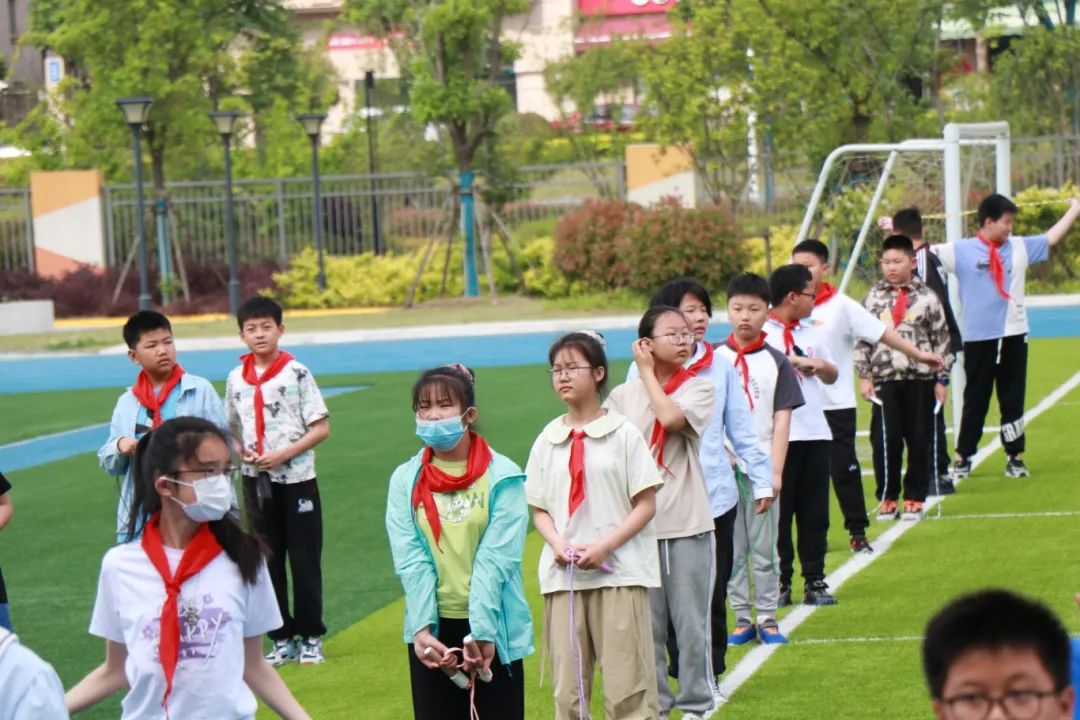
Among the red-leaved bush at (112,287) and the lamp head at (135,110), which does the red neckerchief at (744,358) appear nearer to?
the lamp head at (135,110)

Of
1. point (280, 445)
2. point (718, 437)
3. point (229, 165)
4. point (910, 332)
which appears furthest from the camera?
point (229, 165)

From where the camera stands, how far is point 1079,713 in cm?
336

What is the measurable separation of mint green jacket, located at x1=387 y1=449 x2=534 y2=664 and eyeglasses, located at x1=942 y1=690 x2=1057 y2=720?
3536 millimetres

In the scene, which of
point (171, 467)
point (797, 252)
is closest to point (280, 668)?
point (797, 252)

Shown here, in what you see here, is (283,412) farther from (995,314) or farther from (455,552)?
(995,314)

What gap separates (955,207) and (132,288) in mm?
27836

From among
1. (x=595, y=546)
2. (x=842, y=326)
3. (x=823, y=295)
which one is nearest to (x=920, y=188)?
(x=823, y=295)

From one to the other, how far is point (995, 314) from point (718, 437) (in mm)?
6571

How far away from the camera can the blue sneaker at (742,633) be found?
952cm

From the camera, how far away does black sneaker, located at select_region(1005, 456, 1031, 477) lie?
14344mm

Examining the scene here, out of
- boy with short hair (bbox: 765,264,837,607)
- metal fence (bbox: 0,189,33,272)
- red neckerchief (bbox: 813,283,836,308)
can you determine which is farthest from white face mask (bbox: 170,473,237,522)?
metal fence (bbox: 0,189,33,272)

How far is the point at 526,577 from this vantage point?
11.7m

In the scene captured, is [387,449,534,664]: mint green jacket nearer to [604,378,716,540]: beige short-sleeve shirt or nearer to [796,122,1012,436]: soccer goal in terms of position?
[604,378,716,540]: beige short-sleeve shirt

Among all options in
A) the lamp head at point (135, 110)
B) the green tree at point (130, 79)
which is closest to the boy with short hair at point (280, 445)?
the lamp head at point (135, 110)
